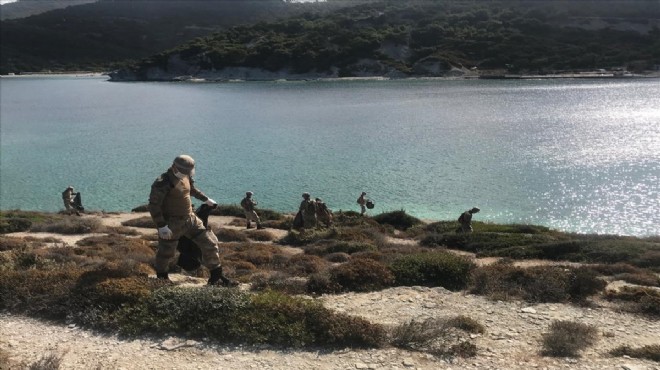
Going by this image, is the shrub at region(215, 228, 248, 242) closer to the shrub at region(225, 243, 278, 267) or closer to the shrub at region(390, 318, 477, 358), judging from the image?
the shrub at region(225, 243, 278, 267)

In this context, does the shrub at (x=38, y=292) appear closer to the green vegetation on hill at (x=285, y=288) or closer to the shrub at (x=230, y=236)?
the green vegetation on hill at (x=285, y=288)

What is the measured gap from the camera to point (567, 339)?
8.63m

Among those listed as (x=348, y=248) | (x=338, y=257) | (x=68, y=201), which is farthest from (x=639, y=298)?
(x=68, y=201)

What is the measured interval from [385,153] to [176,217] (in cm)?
3861

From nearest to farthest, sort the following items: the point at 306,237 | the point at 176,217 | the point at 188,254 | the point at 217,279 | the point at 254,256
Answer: the point at 176,217, the point at 188,254, the point at 217,279, the point at 254,256, the point at 306,237

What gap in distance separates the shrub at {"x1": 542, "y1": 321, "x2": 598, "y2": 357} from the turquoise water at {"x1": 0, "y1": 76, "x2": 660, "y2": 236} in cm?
1966

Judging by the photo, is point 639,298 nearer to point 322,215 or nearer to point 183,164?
point 183,164

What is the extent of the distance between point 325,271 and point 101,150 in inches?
1962

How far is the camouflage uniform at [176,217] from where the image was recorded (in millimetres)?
9555

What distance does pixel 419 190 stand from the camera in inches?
1382

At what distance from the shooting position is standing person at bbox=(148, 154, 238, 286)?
9.55 meters

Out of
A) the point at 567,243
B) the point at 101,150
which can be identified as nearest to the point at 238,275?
the point at 567,243

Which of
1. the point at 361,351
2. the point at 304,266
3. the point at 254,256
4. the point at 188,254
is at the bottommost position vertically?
the point at 254,256

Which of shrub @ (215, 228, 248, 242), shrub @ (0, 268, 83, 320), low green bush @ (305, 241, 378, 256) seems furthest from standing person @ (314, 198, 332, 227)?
shrub @ (0, 268, 83, 320)
